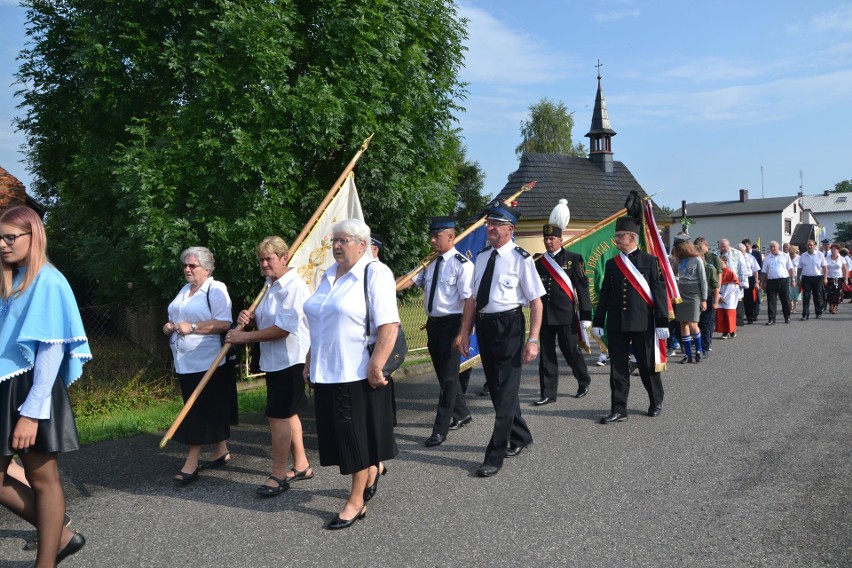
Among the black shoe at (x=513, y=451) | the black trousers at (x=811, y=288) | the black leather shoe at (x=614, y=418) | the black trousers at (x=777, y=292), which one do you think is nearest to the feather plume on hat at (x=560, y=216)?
Result: the black leather shoe at (x=614, y=418)

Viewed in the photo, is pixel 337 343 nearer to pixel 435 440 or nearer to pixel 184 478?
pixel 184 478

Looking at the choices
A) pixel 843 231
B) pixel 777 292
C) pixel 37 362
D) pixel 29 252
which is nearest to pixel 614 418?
pixel 37 362

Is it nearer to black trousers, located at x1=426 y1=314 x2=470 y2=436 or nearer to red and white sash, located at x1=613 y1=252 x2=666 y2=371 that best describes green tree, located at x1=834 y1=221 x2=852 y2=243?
red and white sash, located at x1=613 y1=252 x2=666 y2=371

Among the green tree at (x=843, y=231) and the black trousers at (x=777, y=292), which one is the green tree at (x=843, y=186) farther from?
the black trousers at (x=777, y=292)

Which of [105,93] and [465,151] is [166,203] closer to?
[105,93]

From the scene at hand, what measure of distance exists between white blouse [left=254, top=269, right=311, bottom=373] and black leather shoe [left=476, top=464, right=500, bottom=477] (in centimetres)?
158

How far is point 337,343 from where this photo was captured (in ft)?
14.6

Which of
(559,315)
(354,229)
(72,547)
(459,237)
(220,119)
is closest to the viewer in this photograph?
(72,547)

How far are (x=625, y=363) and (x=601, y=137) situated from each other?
44.1 metres

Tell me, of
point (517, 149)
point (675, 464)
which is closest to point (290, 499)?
point (675, 464)

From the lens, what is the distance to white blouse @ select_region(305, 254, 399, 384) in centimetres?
445

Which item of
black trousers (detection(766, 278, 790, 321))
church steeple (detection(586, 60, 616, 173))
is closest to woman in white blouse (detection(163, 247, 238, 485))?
black trousers (detection(766, 278, 790, 321))

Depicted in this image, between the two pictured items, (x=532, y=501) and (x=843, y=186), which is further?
(x=843, y=186)

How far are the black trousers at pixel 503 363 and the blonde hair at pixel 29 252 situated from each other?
3304 mm
